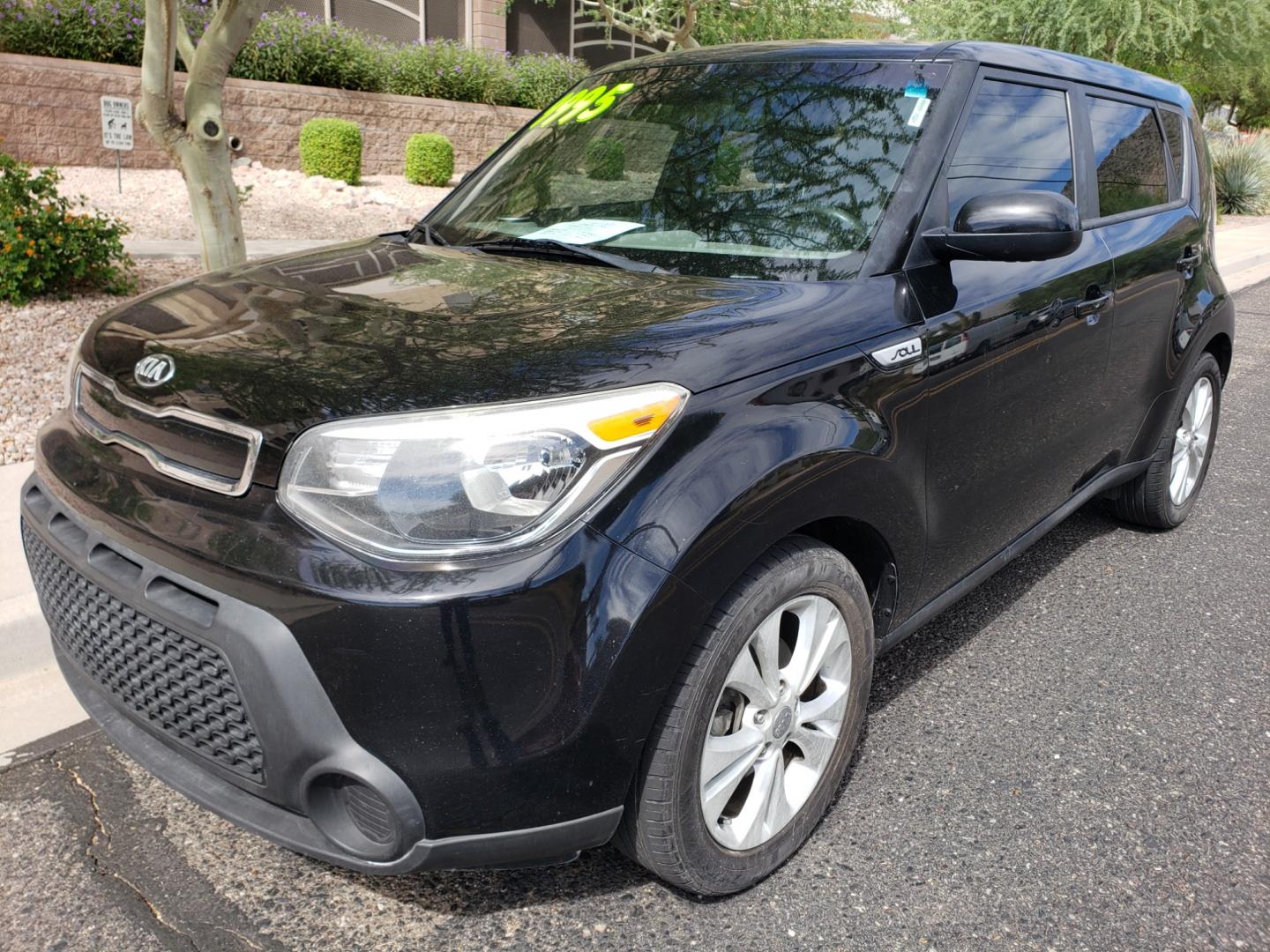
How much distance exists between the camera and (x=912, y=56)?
303cm

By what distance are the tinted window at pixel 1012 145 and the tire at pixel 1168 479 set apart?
1338 millimetres

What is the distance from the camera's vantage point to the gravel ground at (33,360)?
523 cm

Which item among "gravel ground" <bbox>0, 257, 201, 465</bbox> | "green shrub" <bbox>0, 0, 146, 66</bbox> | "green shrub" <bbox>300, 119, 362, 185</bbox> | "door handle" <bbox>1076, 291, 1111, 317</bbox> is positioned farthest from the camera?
"green shrub" <bbox>300, 119, 362, 185</bbox>

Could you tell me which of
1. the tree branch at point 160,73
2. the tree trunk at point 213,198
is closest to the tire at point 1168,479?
the tree trunk at point 213,198

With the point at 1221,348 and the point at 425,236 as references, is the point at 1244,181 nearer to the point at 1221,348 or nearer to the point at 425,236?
the point at 1221,348

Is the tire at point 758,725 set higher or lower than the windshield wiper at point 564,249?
lower

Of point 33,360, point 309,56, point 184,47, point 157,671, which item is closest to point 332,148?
point 309,56

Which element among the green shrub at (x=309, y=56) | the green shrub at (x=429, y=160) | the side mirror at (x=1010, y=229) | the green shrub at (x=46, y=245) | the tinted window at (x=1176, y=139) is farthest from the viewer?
the green shrub at (x=429, y=160)

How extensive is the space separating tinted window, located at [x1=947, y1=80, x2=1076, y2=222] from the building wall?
1286 centimetres

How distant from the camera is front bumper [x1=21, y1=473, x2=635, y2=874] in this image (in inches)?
73.9

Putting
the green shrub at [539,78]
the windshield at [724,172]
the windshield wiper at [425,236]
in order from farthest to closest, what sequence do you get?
the green shrub at [539,78] → the windshield wiper at [425,236] → the windshield at [724,172]

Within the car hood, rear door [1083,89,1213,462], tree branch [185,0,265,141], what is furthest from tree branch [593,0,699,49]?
the car hood

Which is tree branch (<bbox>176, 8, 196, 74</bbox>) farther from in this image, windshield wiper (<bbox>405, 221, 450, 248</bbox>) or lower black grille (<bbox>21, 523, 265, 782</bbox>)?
lower black grille (<bbox>21, 523, 265, 782</bbox>)

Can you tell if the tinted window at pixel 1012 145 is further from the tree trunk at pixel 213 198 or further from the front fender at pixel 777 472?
the tree trunk at pixel 213 198
